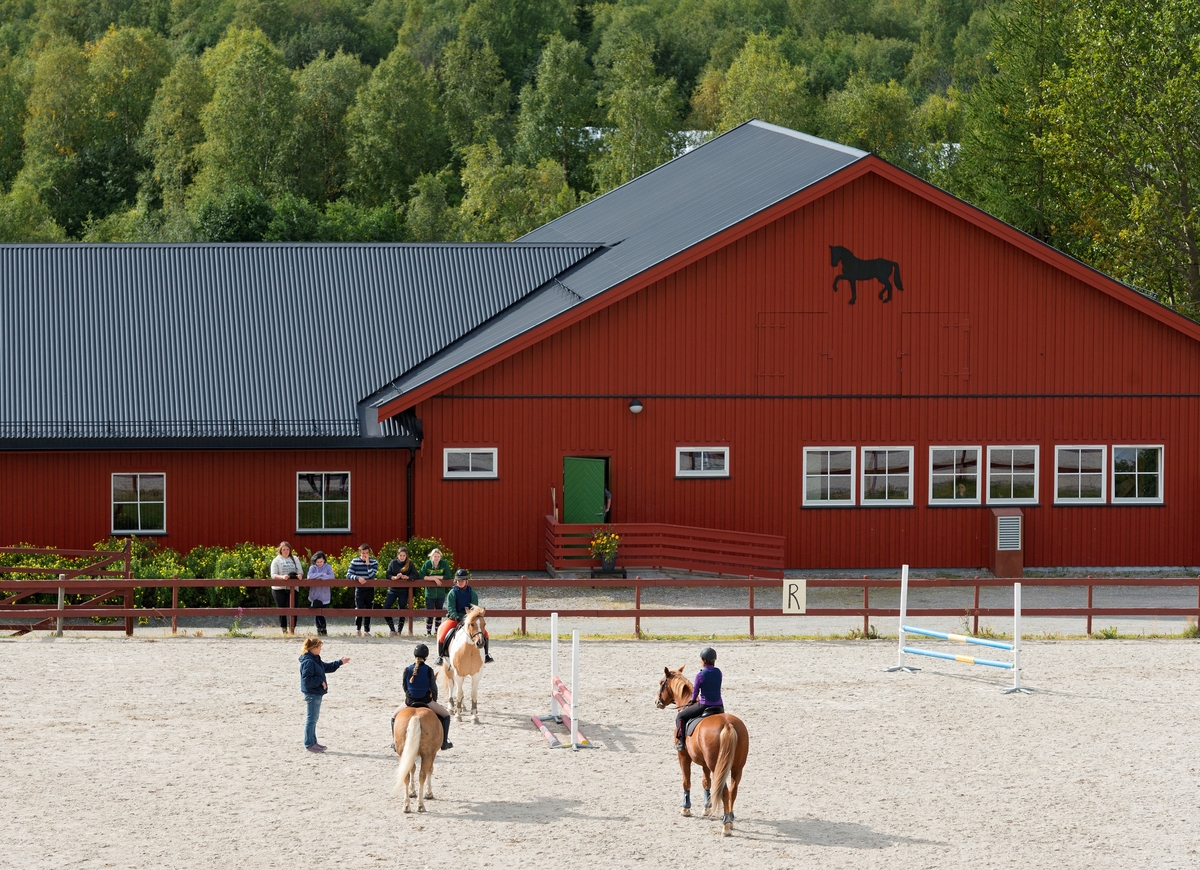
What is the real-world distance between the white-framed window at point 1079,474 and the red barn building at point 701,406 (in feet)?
0.15

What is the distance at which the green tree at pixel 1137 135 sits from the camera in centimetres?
4753

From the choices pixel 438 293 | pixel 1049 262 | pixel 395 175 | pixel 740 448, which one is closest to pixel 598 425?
pixel 740 448

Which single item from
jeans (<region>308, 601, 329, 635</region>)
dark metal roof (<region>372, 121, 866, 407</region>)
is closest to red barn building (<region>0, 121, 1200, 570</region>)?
dark metal roof (<region>372, 121, 866, 407</region>)

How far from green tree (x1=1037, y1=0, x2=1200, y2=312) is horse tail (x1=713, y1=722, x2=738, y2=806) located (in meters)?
35.9

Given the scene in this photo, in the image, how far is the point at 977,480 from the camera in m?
33.0

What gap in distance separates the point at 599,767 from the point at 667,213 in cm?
2253

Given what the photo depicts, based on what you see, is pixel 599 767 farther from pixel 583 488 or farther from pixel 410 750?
pixel 583 488

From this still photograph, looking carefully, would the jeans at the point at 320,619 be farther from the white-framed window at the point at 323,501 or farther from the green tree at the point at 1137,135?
the green tree at the point at 1137,135

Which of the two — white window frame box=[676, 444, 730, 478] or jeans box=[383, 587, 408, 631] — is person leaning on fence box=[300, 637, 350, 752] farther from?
white window frame box=[676, 444, 730, 478]

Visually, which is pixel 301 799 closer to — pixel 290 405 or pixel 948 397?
pixel 290 405

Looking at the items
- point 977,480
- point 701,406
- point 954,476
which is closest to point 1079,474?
point 977,480

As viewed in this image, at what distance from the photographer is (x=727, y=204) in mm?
35812

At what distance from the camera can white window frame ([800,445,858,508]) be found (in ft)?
107

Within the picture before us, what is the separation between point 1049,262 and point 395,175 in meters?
63.7
